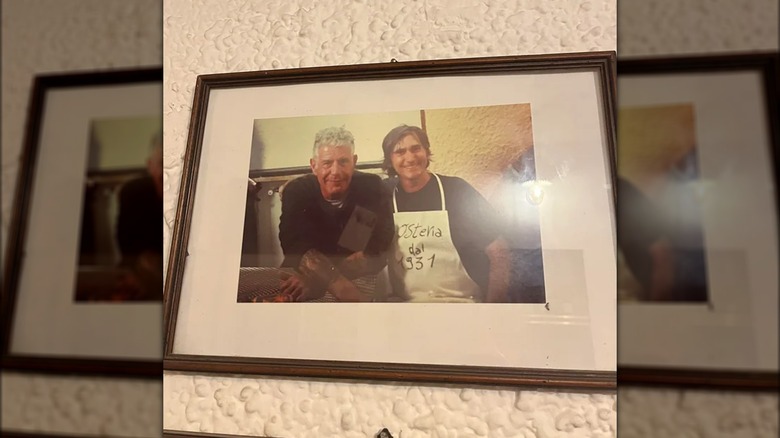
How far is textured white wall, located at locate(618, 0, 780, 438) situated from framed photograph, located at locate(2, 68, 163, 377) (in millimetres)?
571

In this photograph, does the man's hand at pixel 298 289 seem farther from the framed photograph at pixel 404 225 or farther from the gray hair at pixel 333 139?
the gray hair at pixel 333 139

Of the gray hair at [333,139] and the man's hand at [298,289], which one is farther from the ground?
the gray hair at [333,139]

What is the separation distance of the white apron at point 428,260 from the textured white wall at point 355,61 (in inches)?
3.6

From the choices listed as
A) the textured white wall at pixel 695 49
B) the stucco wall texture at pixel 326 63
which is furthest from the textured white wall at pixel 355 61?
the textured white wall at pixel 695 49

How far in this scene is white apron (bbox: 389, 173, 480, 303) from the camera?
1.49ft

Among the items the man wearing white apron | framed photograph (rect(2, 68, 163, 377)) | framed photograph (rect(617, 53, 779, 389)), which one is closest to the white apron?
the man wearing white apron

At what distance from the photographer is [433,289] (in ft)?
1.49

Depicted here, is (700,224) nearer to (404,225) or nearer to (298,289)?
(404,225)

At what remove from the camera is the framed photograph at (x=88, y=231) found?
1.80ft

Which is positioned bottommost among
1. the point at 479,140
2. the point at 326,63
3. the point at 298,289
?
the point at 298,289

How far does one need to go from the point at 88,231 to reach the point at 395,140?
0.41 meters

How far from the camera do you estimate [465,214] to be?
0.47m

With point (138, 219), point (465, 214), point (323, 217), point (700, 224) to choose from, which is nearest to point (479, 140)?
point (465, 214)

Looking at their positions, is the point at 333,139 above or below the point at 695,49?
below
